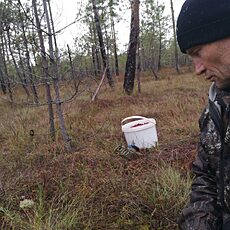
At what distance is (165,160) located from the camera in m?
3.36

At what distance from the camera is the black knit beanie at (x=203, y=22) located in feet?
3.56

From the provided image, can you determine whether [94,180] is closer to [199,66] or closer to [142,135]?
[142,135]

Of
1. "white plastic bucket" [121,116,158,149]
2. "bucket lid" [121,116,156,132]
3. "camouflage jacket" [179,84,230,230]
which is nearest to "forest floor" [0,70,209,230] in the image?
"white plastic bucket" [121,116,158,149]

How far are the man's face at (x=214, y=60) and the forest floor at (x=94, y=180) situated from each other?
1.36 meters

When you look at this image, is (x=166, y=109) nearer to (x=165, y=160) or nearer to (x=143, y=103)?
(x=143, y=103)

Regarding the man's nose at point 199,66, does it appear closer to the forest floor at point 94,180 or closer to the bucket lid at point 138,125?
the forest floor at point 94,180

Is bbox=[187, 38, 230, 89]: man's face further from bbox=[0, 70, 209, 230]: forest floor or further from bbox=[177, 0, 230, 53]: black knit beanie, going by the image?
bbox=[0, 70, 209, 230]: forest floor

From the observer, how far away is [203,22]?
114cm

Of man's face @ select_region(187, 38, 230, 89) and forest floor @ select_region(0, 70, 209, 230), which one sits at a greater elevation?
man's face @ select_region(187, 38, 230, 89)

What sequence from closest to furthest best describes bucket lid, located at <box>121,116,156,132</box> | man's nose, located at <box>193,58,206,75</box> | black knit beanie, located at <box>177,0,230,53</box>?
black knit beanie, located at <box>177,0,230,53</box>
man's nose, located at <box>193,58,206,75</box>
bucket lid, located at <box>121,116,156,132</box>

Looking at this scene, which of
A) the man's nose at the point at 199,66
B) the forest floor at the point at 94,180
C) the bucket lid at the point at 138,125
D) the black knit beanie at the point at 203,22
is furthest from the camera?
the bucket lid at the point at 138,125

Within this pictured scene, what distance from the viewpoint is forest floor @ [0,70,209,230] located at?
229cm

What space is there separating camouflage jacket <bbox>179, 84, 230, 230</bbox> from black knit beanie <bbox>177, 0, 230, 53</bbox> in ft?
0.86

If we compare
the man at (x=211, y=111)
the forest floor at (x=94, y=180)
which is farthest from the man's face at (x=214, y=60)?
the forest floor at (x=94, y=180)
